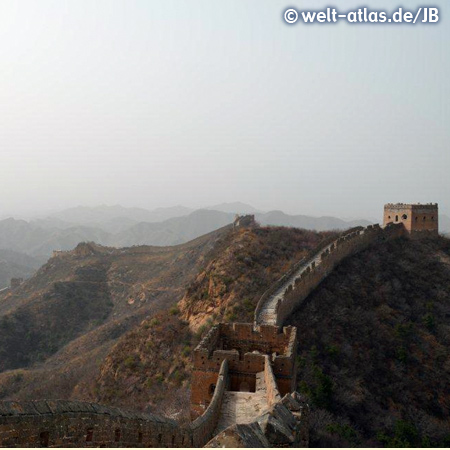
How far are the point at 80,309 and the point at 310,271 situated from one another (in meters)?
35.5

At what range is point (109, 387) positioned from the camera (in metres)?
25.2

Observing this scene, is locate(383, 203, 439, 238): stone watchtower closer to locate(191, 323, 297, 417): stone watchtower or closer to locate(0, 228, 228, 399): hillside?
locate(0, 228, 228, 399): hillside

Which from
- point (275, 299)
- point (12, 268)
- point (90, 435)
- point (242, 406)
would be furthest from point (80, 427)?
point (12, 268)

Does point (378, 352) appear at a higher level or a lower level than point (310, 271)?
lower

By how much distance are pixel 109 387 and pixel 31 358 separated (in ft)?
82.2

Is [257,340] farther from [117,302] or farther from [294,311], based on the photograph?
[117,302]

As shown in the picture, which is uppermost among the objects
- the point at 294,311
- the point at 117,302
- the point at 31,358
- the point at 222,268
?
the point at 222,268

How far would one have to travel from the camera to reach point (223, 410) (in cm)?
1188

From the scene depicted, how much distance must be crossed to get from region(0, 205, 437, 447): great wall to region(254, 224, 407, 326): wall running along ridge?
0.36 ft

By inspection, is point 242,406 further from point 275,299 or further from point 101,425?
point 275,299

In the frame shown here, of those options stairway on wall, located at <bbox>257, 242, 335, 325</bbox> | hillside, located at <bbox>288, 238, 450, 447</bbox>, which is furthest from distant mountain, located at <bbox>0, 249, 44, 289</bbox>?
hillside, located at <bbox>288, 238, 450, 447</bbox>

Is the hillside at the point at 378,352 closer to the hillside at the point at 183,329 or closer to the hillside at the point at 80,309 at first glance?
the hillside at the point at 183,329

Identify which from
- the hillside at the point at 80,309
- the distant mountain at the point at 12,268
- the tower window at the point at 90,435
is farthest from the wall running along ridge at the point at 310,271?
the distant mountain at the point at 12,268

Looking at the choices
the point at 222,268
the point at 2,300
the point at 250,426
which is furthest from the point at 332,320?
the point at 2,300
